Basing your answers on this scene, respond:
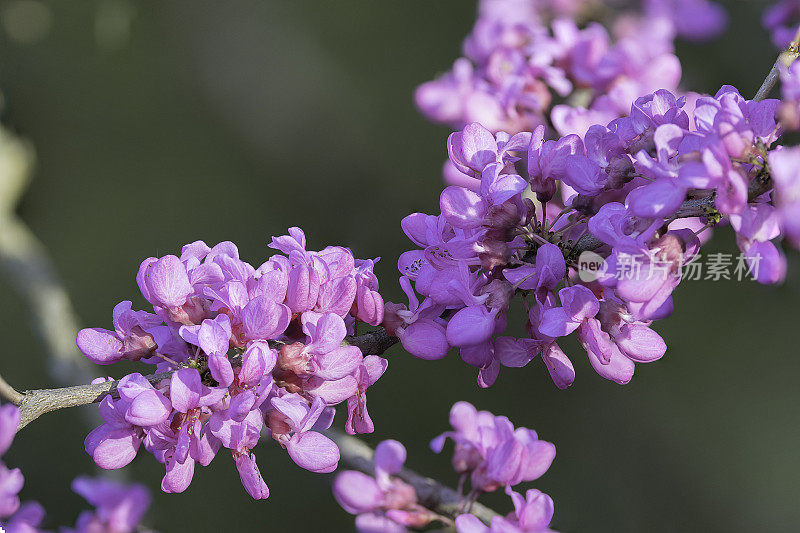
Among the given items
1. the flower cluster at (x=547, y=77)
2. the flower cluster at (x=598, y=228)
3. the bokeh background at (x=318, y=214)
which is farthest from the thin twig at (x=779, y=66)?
the bokeh background at (x=318, y=214)

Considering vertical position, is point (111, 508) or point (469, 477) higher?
point (469, 477)

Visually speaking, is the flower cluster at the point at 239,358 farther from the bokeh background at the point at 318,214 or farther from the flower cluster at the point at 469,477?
the bokeh background at the point at 318,214

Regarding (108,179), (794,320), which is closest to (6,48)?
(108,179)

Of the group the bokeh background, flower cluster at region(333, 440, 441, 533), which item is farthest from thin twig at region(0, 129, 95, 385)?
flower cluster at region(333, 440, 441, 533)

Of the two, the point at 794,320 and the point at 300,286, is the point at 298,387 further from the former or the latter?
the point at 794,320

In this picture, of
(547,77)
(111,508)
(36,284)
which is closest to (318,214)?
(36,284)

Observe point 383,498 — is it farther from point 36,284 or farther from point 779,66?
point 36,284
